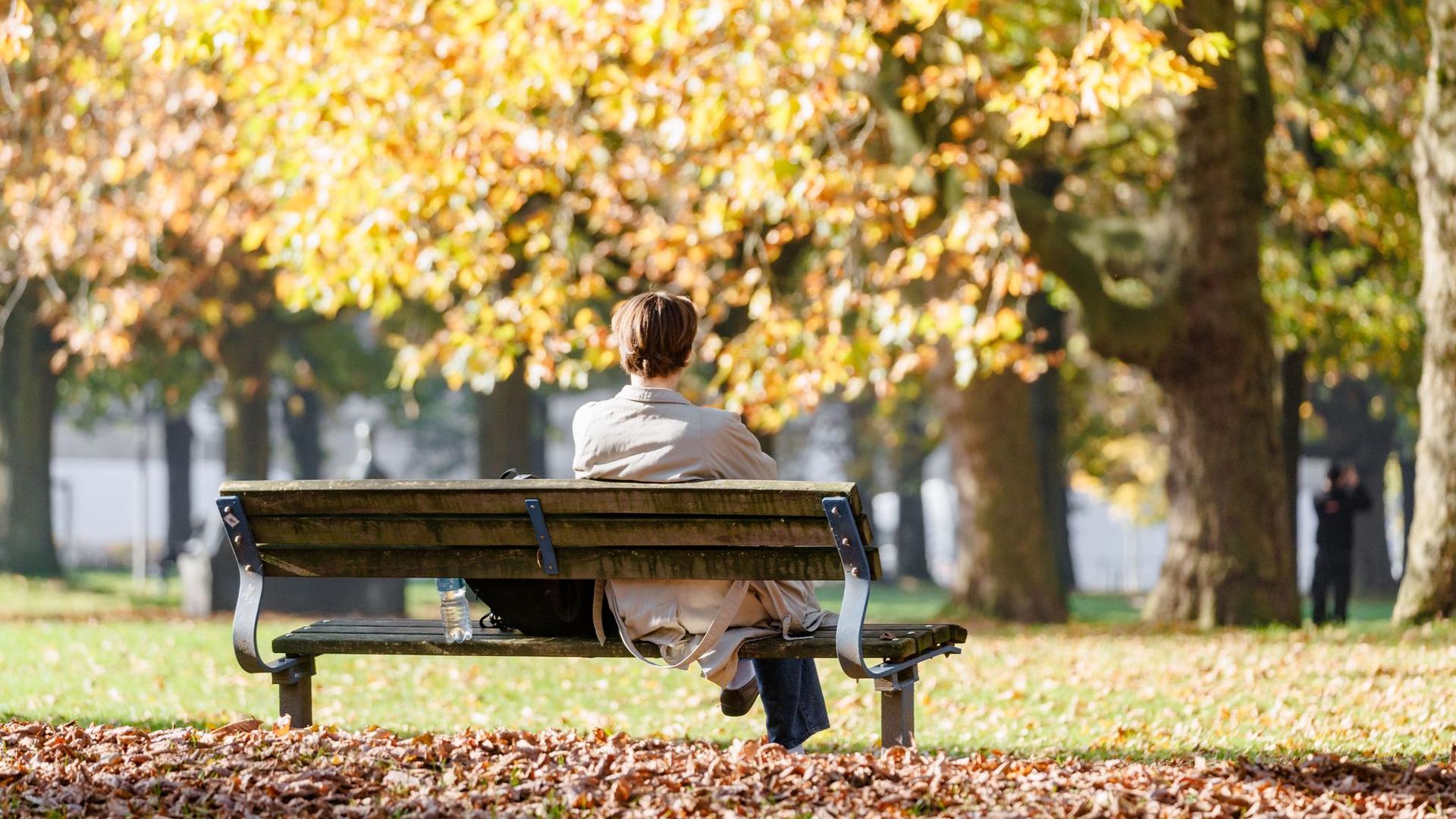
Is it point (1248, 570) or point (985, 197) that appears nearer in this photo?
point (985, 197)

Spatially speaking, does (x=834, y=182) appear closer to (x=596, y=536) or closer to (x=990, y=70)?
(x=990, y=70)

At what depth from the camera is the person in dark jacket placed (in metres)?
16.9

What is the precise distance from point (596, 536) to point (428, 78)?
7.35 metres

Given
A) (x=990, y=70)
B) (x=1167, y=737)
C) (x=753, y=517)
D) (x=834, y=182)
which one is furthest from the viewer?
(x=990, y=70)

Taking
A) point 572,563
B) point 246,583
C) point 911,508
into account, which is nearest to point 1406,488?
point 911,508

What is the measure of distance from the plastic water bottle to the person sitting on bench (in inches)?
19.8

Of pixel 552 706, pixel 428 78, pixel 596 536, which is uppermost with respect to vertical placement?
pixel 428 78

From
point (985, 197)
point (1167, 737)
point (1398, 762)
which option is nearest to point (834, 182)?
point (985, 197)

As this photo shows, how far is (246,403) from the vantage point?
2334 cm

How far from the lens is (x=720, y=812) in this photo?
187 inches

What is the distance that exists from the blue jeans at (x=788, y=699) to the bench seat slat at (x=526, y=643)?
0.23 metres

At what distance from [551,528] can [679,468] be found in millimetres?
420

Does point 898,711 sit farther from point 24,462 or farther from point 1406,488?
point 1406,488

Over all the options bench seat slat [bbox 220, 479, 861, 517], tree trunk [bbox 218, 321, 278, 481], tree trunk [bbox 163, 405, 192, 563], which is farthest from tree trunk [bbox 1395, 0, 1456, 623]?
tree trunk [bbox 163, 405, 192, 563]
